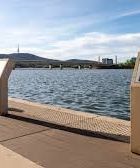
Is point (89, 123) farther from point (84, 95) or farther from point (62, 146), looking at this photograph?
point (84, 95)

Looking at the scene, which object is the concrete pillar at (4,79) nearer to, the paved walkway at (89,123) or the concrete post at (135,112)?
the paved walkway at (89,123)

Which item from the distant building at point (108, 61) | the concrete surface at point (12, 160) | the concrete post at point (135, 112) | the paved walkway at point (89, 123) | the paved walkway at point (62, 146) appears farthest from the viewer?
the distant building at point (108, 61)

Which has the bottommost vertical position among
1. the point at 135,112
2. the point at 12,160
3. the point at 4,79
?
the point at 12,160

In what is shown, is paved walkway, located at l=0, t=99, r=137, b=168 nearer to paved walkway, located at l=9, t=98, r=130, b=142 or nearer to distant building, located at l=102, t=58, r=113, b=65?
paved walkway, located at l=9, t=98, r=130, b=142

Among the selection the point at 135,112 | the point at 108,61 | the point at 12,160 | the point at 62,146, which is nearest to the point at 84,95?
the point at 62,146

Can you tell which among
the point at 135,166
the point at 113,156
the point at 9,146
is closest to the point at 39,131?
the point at 9,146

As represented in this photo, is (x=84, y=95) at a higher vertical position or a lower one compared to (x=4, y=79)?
lower

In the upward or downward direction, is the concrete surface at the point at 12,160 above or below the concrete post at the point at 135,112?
below

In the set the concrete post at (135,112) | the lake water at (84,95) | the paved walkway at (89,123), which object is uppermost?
the concrete post at (135,112)

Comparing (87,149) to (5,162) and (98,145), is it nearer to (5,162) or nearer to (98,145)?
(98,145)

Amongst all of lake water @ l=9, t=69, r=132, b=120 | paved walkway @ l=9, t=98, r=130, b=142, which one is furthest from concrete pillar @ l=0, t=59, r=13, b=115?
lake water @ l=9, t=69, r=132, b=120

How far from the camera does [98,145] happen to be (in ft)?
20.8

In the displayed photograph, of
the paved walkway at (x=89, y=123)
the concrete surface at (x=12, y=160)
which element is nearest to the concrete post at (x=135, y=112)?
the paved walkway at (x=89, y=123)

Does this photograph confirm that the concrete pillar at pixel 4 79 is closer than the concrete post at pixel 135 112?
No
